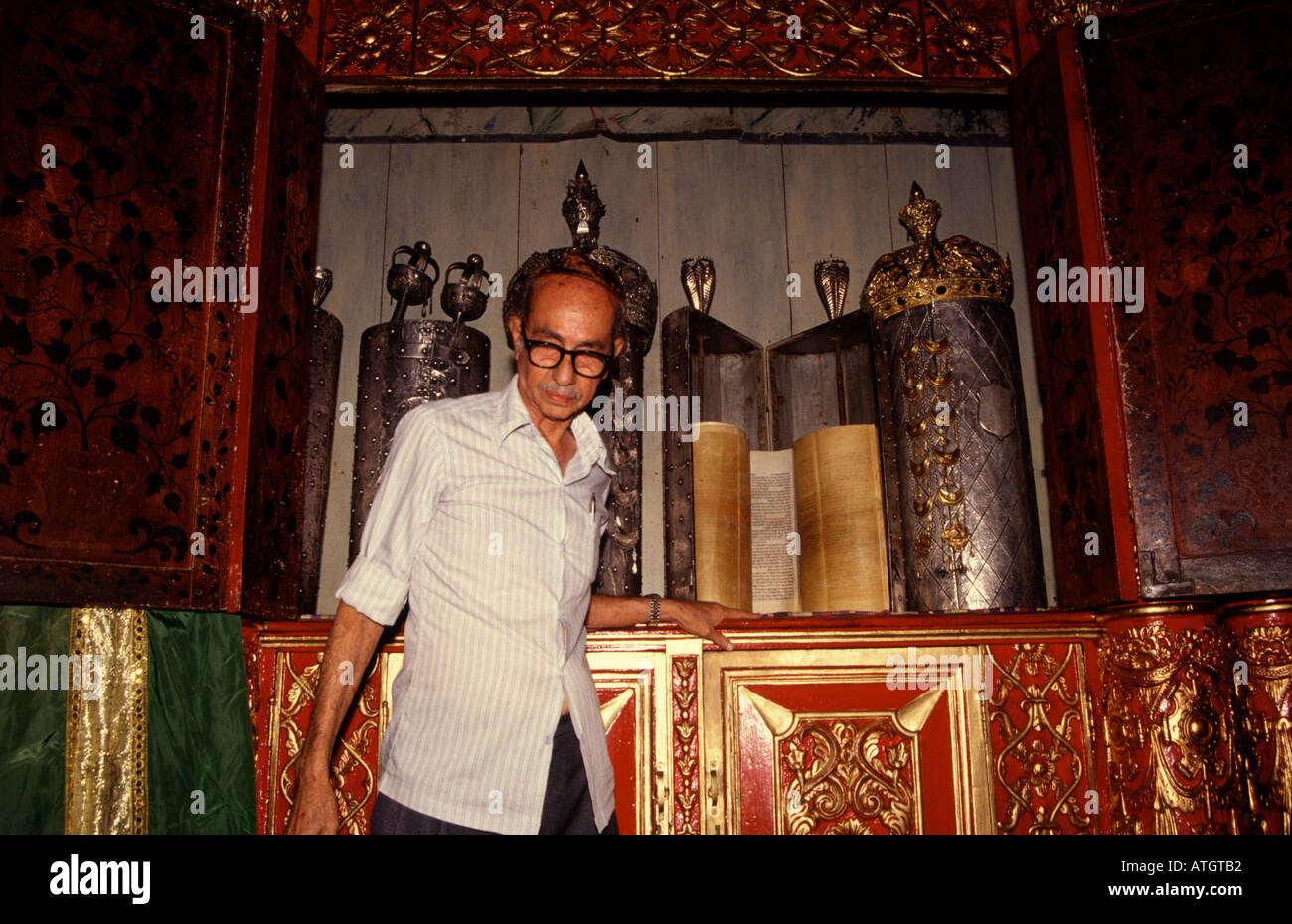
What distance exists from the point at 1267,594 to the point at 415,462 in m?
1.28

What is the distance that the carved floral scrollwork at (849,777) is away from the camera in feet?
4.63

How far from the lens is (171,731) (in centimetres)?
131

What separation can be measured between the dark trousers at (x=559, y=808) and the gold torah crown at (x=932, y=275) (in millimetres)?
1113

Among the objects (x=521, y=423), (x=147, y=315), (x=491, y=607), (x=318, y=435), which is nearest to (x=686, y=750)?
(x=491, y=607)

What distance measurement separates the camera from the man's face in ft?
4.00

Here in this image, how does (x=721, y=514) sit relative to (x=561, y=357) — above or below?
below

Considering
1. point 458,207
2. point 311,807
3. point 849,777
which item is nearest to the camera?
point 311,807

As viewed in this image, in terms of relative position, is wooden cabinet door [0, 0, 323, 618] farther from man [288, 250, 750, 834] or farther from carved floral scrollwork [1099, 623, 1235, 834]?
carved floral scrollwork [1099, 623, 1235, 834]

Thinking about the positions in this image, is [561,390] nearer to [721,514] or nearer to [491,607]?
[491,607]

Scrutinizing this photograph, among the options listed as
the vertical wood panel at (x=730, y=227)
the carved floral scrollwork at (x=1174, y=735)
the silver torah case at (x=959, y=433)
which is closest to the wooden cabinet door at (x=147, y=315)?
the vertical wood panel at (x=730, y=227)

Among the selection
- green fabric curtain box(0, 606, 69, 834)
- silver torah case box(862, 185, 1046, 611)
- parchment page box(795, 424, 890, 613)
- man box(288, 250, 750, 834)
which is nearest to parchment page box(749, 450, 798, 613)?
parchment page box(795, 424, 890, 613)

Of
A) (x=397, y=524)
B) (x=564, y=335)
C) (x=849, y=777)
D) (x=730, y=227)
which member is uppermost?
(x=730, y=227)

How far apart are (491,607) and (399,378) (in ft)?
2.61
